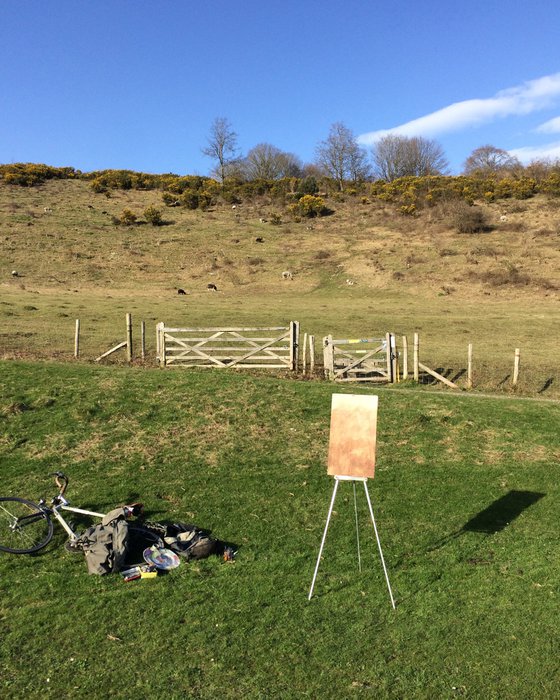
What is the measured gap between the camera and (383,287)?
51.1 meters

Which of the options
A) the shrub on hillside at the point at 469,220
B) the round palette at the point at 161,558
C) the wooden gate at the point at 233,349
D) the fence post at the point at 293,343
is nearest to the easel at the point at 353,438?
the round palette at the point at 161,558

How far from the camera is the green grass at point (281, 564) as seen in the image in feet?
22.4

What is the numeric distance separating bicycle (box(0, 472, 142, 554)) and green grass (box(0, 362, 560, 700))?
24 cm

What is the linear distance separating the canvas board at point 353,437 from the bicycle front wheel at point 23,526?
16.4 feet

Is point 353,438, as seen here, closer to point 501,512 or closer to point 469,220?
point 501,512

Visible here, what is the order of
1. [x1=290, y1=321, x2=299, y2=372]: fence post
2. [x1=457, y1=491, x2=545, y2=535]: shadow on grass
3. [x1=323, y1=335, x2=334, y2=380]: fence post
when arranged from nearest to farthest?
[x1=457, y1=491, x2=545, y2=535]: shadow on grass, [x1=323, y1=335, x2=334, y2=380]: fence post, [x1=290, y1=321, x2=299, y2=372]: fence post

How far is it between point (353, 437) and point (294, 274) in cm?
4746

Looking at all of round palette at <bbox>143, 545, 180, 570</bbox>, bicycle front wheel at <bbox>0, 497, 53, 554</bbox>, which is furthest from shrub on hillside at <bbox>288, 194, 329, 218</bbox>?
round palette at <bbox>143, 545, 180, 570</bbox>

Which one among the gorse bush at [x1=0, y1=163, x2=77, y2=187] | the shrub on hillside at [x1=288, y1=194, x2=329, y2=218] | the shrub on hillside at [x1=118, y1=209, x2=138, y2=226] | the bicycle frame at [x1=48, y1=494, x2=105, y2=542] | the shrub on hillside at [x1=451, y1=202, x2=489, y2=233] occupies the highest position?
the gorse bush at [x1=0, y1=163, x2=77, y2=187]

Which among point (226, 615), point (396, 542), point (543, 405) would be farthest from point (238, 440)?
point (543, 405)

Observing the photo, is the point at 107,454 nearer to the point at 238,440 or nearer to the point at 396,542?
the point at 238,440

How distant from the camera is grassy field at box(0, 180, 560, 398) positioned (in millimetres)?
32562

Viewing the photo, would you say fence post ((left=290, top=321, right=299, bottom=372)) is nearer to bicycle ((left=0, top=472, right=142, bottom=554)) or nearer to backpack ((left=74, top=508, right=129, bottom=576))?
bicycle ((left=0, top=472, right=142, bottom=554))

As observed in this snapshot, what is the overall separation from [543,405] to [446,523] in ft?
32.6
